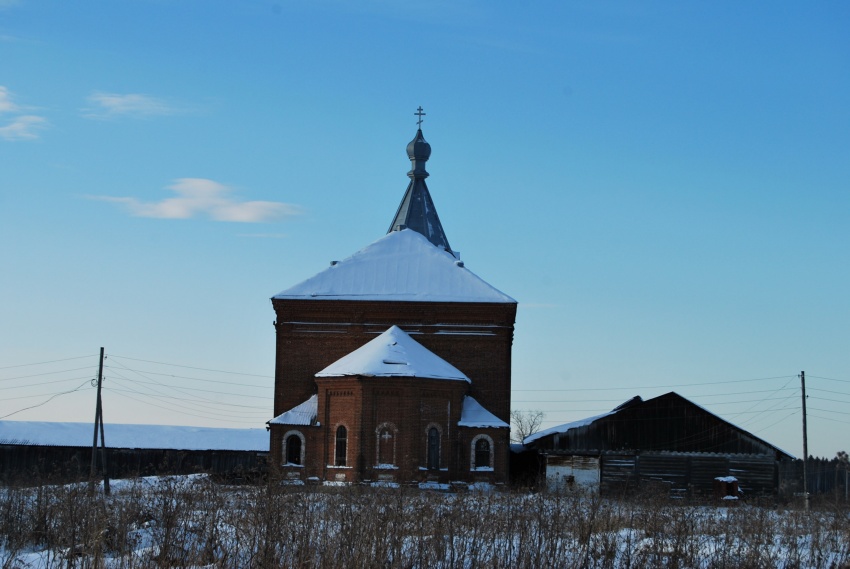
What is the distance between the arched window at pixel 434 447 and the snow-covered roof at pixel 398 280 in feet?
16.7

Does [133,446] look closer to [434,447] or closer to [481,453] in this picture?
[434,447]

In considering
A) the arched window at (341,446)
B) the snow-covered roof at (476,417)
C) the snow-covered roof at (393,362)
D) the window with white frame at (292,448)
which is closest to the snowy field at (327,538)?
the snow-covered roof at (393,362)

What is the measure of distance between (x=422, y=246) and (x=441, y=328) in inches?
156

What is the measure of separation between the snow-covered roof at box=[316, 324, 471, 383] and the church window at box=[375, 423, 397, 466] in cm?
166

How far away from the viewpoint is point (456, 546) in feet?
35.3

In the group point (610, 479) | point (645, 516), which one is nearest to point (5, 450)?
point (610, 479)

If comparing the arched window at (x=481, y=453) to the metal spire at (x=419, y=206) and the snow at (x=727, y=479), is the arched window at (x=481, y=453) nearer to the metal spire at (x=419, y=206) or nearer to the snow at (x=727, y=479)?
the snow at (x=727, y=479)

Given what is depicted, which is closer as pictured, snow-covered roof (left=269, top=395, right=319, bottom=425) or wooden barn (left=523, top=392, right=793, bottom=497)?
wooden barn (left=523, top=392, right=793, bottom=497)

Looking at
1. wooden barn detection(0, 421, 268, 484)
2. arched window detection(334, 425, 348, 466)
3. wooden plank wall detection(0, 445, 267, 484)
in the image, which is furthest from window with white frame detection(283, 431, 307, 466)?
wooden barn detection(0, 421, 268, 484)

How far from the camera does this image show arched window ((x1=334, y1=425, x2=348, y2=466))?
31.3 metres

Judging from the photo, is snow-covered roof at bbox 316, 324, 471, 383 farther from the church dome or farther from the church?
the church dome

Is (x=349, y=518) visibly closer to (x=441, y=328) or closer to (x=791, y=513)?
(x=791, y=513)

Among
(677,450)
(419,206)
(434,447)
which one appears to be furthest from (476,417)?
(419,206)

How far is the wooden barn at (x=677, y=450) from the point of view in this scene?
32125mm
